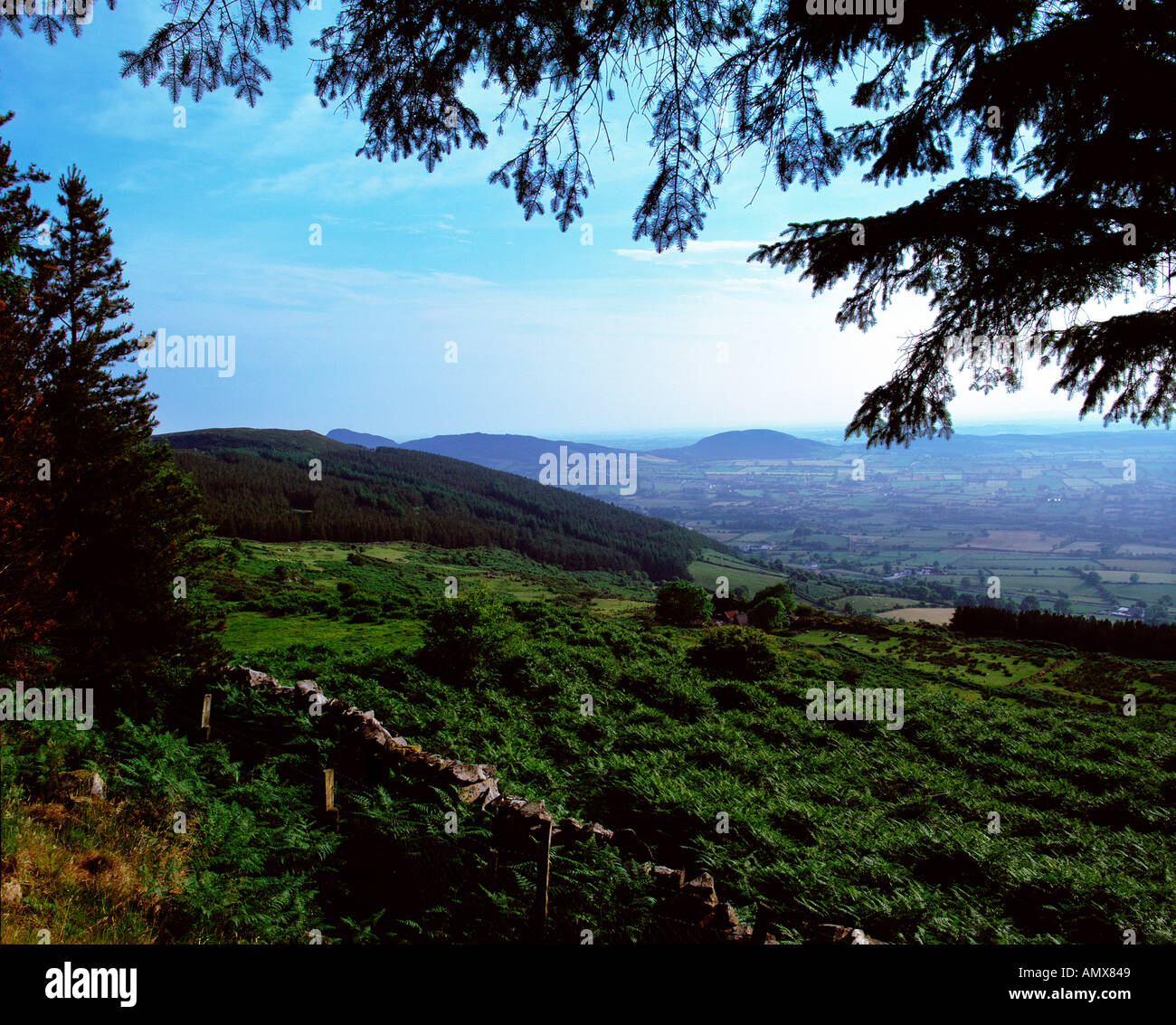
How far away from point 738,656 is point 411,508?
415ft

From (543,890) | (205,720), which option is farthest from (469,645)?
(543,890)

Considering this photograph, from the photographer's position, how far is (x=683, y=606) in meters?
48.1

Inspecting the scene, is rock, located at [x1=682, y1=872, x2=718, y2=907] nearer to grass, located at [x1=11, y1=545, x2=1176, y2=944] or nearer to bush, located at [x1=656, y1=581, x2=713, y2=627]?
grass, located at [x1=11, y1=545, x2=1176, y2=944]

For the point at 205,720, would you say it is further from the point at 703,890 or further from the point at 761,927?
the point at 761,927

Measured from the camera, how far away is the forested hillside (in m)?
102

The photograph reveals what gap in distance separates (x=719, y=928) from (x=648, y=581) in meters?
121

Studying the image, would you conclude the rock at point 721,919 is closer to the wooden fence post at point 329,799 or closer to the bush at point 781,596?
the wooden fence post at point 329,799

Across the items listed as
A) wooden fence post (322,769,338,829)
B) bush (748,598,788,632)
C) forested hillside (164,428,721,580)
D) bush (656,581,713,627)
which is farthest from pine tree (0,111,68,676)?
forested hillside (164,428,721,580)

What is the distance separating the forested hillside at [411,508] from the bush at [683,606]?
70527 millimetres

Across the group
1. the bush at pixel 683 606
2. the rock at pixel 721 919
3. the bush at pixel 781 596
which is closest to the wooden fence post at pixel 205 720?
the rock at pixel 721 919

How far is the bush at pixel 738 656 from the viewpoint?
67.3 ft

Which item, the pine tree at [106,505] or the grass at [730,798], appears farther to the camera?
the pine tree at [106,505]

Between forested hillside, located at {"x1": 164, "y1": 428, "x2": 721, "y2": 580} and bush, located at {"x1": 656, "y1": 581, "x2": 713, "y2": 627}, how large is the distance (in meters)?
70.5

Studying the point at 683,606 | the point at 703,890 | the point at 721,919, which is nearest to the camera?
the point at 721,919
